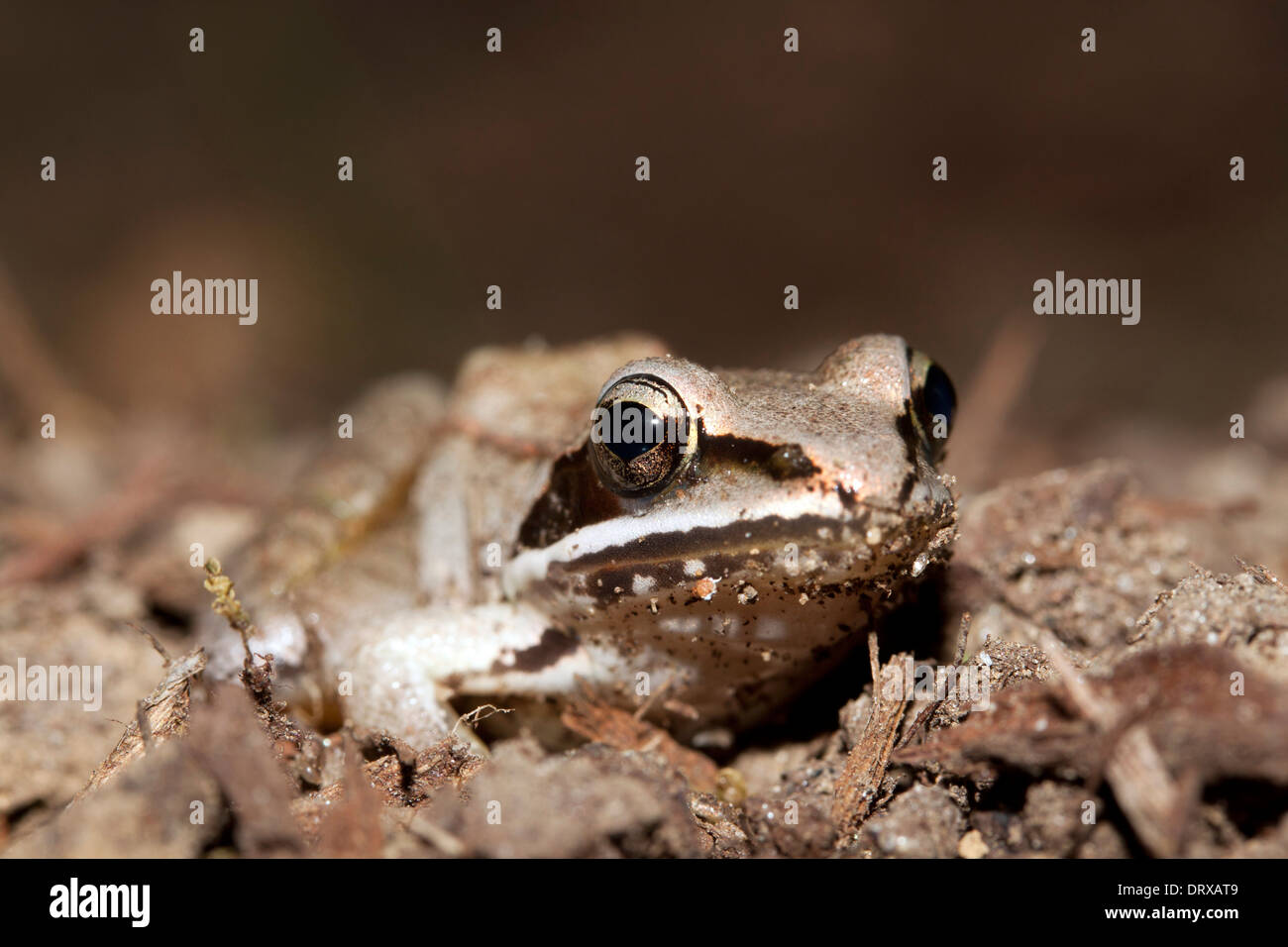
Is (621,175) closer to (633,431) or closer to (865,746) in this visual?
(633,431)

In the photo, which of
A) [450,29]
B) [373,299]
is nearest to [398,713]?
[373,299]

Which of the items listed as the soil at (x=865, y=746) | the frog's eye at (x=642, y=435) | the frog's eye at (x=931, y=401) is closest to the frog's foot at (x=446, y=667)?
the soil at (x=865, y=746)

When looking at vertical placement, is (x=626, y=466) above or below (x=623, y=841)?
above

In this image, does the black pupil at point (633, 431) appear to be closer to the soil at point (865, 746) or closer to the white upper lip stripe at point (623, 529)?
the white upper lip stripe at point (623, 529)

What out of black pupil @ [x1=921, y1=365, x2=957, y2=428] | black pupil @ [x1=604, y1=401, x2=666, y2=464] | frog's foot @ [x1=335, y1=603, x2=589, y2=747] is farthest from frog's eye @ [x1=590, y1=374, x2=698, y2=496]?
black pupil @ [x1=921, y1=365, x2=957, y2=428]

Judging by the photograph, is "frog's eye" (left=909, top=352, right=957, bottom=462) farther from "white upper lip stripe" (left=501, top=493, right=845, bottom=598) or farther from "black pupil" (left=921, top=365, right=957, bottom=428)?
"white upper lip stripe" (left=501, top=493, right=845, bottom=598)

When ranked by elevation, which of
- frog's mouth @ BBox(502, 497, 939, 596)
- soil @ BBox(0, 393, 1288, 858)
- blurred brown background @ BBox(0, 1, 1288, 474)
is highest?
blurred brown background @ BBox(0, 1, 1288, 474)
